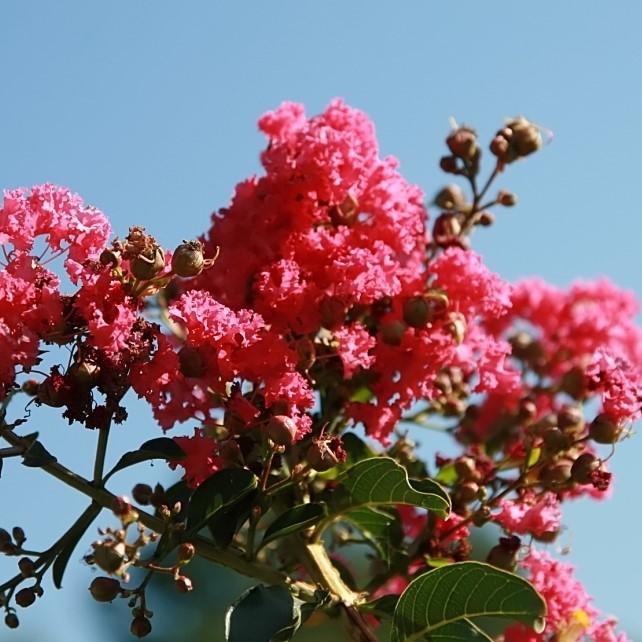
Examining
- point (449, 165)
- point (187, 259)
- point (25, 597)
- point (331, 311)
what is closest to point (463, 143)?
point (449, 165)

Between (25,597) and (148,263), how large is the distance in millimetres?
487

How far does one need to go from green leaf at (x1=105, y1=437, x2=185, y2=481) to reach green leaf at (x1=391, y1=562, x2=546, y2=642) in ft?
1.27

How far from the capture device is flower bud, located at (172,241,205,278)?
178 cm

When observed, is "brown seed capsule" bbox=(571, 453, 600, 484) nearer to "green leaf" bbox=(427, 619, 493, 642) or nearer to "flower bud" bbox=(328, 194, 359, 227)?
"green leaf" bbox=(427, 619, 493, 642)

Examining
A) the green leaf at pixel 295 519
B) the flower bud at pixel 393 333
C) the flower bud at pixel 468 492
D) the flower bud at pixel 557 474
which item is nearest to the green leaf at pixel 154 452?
the green leaf at pixel 295 519

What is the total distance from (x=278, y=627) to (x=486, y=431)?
110cm

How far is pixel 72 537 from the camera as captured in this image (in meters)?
1.80

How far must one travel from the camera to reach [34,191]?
189 centimetres

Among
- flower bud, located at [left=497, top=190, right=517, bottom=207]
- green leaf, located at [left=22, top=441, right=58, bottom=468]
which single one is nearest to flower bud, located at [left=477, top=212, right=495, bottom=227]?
flower bud, located at [left=497, top=190, right=517, bottom=207]

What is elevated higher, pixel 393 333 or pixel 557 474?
pixel 393 333

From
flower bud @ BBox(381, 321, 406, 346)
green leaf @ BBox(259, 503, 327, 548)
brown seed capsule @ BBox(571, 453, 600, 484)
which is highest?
flower bud @ BBox(381, 321, 406, 346)

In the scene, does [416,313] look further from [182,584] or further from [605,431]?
[182,584]

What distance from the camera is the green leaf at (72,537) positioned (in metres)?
1.79

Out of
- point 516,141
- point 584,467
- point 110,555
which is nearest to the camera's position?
point 110,555
